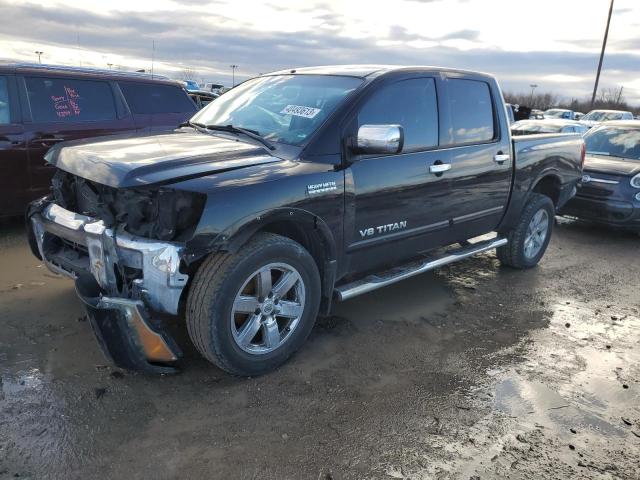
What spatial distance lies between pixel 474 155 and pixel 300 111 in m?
1.70

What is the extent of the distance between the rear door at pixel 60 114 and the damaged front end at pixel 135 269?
3.19 metres

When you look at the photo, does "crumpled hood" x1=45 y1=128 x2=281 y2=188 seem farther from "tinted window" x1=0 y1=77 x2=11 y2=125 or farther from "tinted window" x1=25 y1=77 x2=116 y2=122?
"tinted window" x1=25 y1=77 x2=116 y2=122

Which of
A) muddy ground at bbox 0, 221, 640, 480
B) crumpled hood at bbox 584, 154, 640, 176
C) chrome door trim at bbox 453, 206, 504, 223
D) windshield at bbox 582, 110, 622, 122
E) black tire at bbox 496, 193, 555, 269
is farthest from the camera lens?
windshield at bbox 582, 110, 622, 122

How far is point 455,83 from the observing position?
4.62 meters

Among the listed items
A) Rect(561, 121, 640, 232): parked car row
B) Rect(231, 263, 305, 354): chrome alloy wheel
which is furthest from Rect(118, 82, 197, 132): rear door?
Rect(561, 121, 640, 232): parked car row

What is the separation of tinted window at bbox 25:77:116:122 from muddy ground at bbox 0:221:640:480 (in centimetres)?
213

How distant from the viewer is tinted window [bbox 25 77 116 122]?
19.5 feet

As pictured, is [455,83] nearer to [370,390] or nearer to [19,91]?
[370,390]

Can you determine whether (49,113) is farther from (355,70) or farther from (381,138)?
(381,138)

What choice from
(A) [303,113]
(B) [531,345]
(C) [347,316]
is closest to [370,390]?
(C) [347,316]

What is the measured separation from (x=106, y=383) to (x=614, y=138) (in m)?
8.65

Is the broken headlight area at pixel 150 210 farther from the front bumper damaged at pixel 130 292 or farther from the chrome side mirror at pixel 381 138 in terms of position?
the chrome side mirror at pixel 381 138

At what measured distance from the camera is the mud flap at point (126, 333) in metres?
2.88

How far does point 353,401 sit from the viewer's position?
319 cm
